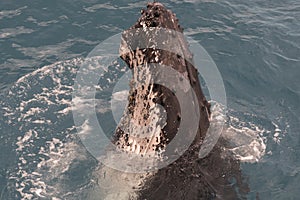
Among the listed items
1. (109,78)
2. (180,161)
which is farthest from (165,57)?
(109,78)

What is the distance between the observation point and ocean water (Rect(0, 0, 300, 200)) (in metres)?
14.2

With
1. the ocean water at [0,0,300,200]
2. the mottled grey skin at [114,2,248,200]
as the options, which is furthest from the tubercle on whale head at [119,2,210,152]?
the ocean water at [0,0,300,200]

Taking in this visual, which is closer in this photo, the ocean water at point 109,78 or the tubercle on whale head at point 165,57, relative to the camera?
the tubercle on whale head at point 165,57

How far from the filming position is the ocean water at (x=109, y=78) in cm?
1417

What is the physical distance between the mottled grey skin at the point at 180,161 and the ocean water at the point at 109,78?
2.02 metres

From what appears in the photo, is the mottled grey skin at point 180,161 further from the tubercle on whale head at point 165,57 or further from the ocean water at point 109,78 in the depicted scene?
the ocean water at point 109,78

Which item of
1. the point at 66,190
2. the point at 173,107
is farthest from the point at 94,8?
the point at 173,107

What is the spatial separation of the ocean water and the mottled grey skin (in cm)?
202

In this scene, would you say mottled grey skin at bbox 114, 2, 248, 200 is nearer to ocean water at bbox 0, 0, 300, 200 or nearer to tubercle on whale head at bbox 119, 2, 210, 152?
tubercle on whale head at bbox 119, 2, 210, 152

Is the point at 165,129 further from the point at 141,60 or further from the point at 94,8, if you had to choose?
the point at 94,8

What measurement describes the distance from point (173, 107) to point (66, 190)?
17.1ft

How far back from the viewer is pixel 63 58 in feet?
67.7

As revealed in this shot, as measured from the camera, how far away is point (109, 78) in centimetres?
1962

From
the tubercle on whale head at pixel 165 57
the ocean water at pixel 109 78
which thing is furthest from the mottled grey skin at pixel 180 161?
the ocean water at pixel 109 78
